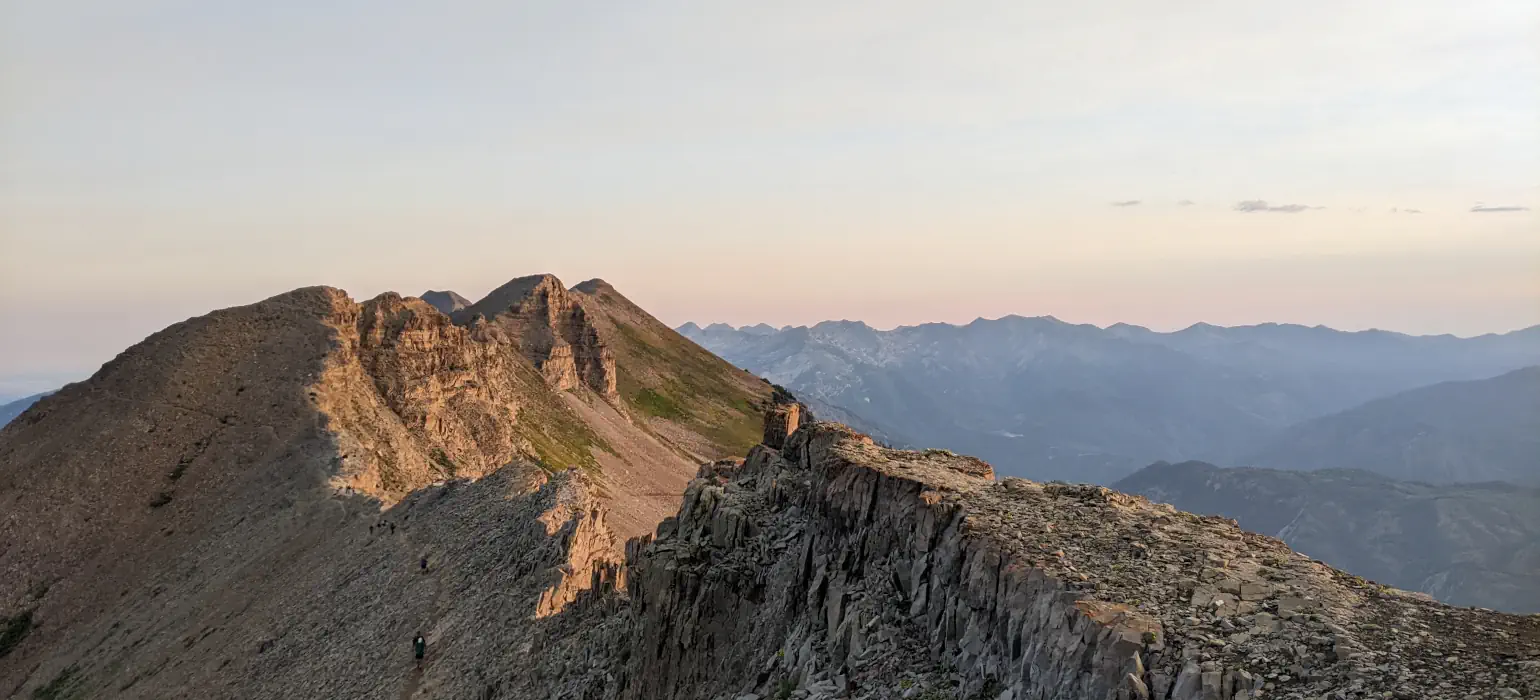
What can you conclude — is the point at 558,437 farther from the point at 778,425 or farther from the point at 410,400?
the point at 778,425

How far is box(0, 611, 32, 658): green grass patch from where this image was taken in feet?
219

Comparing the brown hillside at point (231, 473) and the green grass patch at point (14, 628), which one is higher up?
the brown hillside at point (231, 473)

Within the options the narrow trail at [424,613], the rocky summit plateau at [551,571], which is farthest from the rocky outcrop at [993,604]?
the narrow trail at [424,613]

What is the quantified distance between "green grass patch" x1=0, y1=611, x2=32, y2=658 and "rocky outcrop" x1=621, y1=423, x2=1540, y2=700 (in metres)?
71.9

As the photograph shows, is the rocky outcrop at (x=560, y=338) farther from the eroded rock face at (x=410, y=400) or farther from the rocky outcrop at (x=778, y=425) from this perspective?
the rocky outcrop at (x=778, y=425)

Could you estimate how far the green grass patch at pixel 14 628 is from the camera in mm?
66812

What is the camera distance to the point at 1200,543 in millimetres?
20625

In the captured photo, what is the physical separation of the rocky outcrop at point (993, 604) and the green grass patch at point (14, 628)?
236 feet

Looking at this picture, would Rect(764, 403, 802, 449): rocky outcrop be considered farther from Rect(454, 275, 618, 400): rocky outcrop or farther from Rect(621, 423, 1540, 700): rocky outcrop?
Rect(454, 275, 618, 400): rocky outcrop

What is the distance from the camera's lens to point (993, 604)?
18.6m

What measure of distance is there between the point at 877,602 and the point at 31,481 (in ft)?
323

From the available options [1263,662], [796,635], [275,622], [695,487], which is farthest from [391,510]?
[1263,662]

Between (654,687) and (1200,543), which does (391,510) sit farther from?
(1200,543)

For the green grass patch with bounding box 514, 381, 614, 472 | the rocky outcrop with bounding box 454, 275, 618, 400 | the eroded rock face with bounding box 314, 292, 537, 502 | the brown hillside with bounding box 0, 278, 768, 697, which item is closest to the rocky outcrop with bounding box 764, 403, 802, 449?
the brown hillside with bounding box 0, 278, 768, 697
